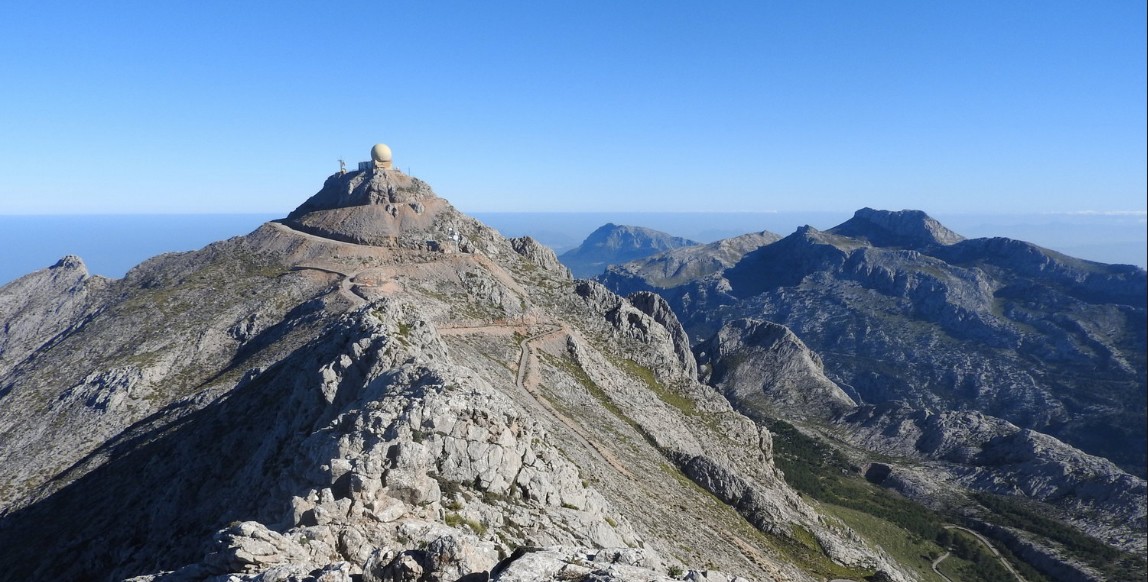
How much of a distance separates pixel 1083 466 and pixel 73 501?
231 metres

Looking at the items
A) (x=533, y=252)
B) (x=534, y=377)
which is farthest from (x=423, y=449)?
(x=533, y=252)

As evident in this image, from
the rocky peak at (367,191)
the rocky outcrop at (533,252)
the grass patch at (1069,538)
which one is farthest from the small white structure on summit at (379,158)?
the grass patch at (1069,538)

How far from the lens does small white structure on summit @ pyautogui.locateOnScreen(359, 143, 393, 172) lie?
149750 millimetres

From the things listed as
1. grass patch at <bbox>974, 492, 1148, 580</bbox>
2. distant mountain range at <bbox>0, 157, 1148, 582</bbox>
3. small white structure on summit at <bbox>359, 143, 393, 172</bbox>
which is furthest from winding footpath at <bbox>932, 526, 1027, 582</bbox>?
Answer: small white structure on summit at <bbox>359, 143, 393, 172</bbox>

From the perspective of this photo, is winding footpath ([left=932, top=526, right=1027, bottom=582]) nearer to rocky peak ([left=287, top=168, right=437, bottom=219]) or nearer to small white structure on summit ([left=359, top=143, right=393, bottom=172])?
rocky peak ([left=287, top=168, right=437, bottom=219])

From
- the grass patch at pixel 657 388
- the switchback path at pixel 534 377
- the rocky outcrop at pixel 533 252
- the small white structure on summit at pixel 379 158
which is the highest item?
the small white structure on summit at pixel 379 158

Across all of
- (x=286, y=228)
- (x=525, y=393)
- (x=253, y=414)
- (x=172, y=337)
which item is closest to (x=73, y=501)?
(x=253, y=414)

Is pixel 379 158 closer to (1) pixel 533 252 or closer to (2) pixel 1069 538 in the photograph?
(1) pixel 533 252

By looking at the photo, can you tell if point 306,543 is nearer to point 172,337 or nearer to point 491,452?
point 491,452

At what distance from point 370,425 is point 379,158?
122 meters

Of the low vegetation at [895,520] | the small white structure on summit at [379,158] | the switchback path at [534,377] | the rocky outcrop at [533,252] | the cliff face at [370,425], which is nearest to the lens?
the cliff face at [370,425]

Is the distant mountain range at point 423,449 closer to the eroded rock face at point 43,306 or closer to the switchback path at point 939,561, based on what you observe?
the switchback path at point 939,561

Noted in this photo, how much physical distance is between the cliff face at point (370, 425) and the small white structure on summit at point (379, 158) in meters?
4.41

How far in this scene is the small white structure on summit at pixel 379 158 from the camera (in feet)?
491
